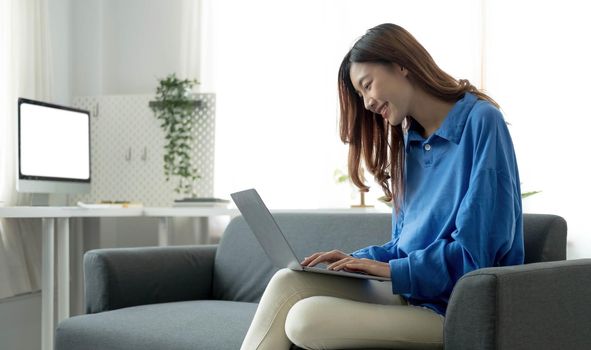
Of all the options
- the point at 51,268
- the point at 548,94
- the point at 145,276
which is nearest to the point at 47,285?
the point at 51,268

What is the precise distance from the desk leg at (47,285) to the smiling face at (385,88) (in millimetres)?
1769

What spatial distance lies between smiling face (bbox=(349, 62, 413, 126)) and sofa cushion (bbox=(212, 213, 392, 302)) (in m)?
0.59

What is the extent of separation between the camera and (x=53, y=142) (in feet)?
11.4

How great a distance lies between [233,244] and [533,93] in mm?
1523

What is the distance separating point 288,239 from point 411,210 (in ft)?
2.52

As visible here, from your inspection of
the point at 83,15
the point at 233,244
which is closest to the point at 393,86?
the point at 233,244

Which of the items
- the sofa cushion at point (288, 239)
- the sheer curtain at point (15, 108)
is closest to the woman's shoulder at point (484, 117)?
the sofa cushion at point (288, 239)

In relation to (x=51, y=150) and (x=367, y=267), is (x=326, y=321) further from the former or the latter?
(x=51, y=150)

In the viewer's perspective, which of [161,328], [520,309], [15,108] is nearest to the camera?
[520,309]

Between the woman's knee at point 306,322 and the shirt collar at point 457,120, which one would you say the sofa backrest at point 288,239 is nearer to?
the shirt collar at point 457,120

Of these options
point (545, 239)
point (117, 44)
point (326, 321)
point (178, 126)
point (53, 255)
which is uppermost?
point (117, 44)

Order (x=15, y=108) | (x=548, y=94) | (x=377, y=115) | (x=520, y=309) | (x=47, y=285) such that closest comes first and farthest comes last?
1. (x=520, y=309)
2. (x=377, y=115)
3. (x=47, y=285)
4. (x=548, y=94)
5. (x=15, y=108)

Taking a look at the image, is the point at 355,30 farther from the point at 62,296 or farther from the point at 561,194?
the point at 62,296

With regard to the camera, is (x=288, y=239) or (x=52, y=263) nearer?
(x=288, y=239)
